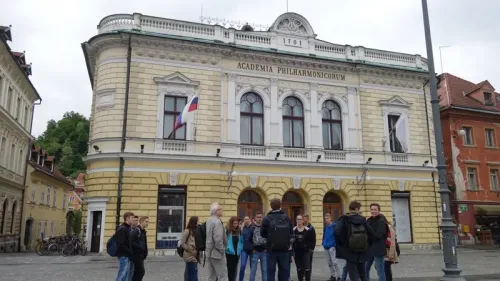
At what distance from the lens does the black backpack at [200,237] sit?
9.33 m

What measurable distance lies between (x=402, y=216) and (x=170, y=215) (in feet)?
45.3

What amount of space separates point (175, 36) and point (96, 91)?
16.7 ft

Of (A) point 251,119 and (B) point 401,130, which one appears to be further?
(B) point 401,130

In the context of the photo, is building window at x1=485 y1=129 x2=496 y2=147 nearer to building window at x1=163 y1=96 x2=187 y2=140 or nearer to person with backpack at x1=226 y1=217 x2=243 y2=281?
building window at x1=163 y1=96 x2=187 y2=140

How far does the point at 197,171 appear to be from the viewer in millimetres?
22219

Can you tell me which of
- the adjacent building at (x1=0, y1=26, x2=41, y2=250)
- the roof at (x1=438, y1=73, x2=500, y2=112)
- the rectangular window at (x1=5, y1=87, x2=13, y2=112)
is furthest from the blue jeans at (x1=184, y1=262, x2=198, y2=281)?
the roof at (x1=438, y1=73, x2=500, y2=112)

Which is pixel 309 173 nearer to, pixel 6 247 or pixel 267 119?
pixel 267 119

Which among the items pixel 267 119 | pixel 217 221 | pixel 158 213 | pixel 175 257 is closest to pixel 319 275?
pixel 217 221

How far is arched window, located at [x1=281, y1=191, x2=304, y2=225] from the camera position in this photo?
79.8ft

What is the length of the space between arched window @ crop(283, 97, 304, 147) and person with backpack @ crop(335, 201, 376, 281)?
16.5 metres

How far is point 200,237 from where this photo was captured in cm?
941

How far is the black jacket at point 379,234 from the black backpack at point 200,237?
11.5 feet

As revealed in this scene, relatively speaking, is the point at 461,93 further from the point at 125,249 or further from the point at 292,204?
the point at 125,249

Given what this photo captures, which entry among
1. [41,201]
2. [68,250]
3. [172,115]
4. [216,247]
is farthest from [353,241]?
[41,201]
